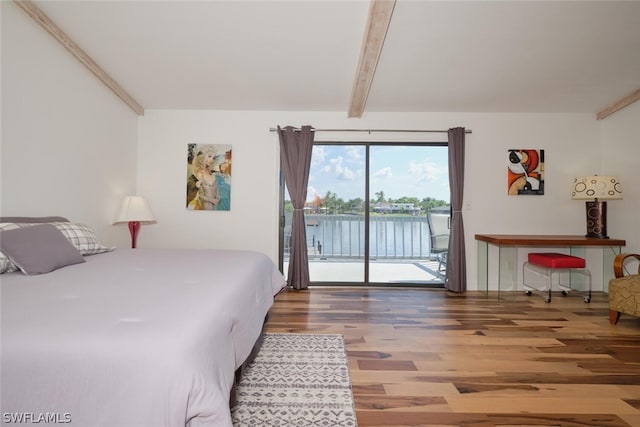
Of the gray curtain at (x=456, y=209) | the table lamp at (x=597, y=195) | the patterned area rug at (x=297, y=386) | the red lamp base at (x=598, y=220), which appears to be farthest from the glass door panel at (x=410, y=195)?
the patterned area rug at (x=297, y=386)

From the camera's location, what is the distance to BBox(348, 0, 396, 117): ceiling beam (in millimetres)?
2310

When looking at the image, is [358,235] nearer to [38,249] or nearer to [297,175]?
[297,175]

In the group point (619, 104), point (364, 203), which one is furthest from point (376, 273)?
point (619, 104)

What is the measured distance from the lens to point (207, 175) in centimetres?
424

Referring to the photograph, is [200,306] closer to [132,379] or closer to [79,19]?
[132,379]

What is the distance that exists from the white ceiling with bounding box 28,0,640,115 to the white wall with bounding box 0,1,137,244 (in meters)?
0.30

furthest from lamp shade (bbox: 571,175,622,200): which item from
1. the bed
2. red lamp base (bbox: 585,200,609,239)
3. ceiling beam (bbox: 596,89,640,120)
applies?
the bed

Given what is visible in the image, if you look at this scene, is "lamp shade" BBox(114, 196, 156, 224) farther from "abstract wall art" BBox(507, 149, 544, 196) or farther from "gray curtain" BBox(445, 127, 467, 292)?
"abstract wall art" BBox(507, 149, 544, 196)

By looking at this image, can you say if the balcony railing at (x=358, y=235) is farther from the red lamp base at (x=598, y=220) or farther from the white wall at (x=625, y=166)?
the white wall at (x=625, y=166)

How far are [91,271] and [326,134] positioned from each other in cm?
314

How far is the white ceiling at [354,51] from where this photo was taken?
8.20ft

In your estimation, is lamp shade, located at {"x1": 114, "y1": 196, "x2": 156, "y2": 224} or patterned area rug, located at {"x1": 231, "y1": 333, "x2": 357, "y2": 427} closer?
patterned area rug, located at {"x1": 231, "y1": 333, "x2": 357, "y2": 427}

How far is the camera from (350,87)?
3617 millimetres

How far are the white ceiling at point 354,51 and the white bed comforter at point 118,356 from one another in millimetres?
2336
